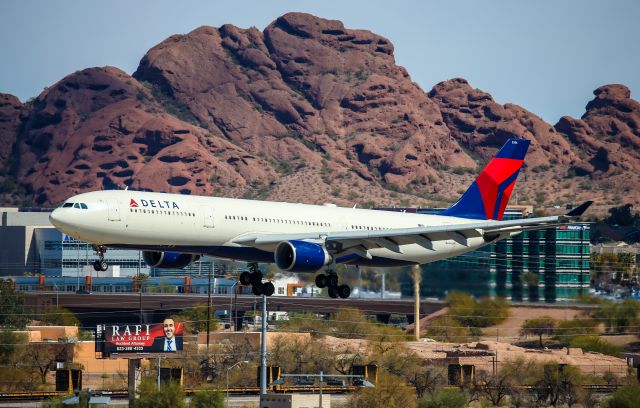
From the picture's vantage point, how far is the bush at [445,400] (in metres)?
79.2

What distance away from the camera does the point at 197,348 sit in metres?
109

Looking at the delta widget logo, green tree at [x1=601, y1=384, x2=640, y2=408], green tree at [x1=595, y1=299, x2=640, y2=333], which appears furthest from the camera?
green tree at [x1=595, y1=299, x2=640, y2=333]

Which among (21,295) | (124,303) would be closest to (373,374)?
(124,303)

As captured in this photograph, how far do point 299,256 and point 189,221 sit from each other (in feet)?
21.8

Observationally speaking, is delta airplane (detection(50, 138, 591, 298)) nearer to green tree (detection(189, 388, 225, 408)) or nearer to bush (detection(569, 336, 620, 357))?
green tree (detection(189, 388, 225, 408))

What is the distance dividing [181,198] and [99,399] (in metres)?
18.1

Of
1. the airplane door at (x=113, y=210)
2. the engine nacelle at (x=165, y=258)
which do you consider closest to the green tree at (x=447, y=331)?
the engine nacelle at (x=165, y=258)

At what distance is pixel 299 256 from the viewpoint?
6488cm

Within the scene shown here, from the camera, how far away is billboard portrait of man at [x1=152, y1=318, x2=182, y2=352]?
90438mm

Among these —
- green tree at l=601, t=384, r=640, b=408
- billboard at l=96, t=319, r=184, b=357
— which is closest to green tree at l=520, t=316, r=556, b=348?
green tree at l=601, t=384, r=640, b=408

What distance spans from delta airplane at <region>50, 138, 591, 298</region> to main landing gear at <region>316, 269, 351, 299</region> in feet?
0.20

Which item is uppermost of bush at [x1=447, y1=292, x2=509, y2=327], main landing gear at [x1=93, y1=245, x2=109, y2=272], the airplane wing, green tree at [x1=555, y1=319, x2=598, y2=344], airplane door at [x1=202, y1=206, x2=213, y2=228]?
airplane door at [x1=202, y1=206, x2=213, y2=228]

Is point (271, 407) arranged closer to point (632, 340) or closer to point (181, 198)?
point (181, 198)

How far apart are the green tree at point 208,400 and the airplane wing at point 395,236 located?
1598 centimetres
